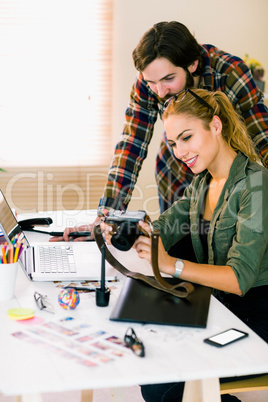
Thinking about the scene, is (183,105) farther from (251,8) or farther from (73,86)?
(251,8)

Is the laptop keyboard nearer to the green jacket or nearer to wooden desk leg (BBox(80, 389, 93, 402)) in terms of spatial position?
the green jacket

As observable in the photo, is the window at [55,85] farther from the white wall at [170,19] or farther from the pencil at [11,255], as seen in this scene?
the pencil at [11,255]

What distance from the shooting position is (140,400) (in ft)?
6.44

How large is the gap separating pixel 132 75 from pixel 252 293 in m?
2.80

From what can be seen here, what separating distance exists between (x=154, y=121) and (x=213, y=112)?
2.05 ft

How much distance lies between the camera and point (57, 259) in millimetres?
1473

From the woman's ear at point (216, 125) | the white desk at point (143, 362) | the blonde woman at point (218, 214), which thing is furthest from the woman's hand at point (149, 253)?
the woman's ear at point (216, 125)

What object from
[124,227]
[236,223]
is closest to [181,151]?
[236,223]

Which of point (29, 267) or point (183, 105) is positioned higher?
point (183, 105)

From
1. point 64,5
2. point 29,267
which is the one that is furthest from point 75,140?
point 29,267

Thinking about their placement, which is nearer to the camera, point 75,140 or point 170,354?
point 170,354

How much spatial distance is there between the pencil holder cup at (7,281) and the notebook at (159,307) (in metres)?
0.26

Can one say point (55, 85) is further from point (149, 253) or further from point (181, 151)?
point (149, 253)

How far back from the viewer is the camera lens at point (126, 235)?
1288 mm
